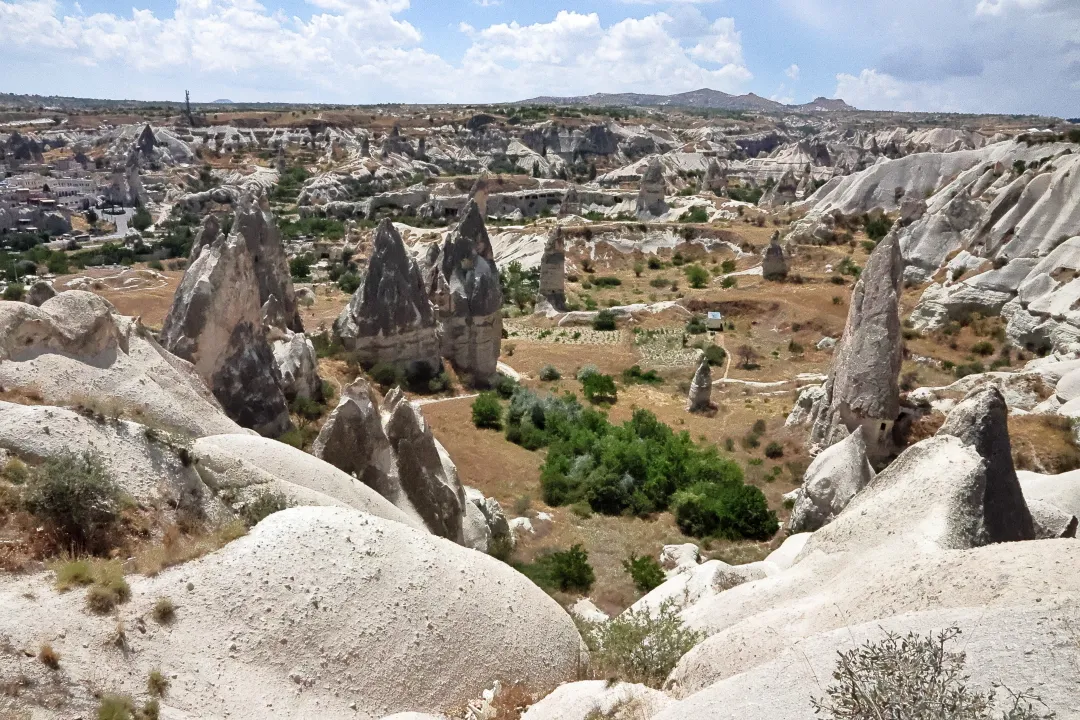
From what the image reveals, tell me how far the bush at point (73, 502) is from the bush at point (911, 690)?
621 cm

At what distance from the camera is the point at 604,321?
3588 centimetres

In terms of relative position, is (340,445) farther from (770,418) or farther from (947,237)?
(947,237)

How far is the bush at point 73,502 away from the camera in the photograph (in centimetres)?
638

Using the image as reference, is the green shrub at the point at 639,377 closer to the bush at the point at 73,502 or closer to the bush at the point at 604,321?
the bush at the point at 604,321

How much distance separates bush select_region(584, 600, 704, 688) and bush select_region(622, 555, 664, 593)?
14.1ft

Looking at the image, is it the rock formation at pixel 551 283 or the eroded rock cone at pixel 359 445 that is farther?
the rock formation at pixel 551 283

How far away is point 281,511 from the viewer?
7.33 metres

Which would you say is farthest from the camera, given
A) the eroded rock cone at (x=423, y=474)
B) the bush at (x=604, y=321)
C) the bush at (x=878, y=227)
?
the bush at (x=878, y=227)

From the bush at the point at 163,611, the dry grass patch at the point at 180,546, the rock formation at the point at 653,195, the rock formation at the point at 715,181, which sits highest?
the rock formation at the point at 715,181

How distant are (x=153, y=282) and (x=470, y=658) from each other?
4198cm

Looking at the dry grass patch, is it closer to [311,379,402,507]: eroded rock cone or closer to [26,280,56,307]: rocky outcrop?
[311,379,402,507]: eroded rock cone

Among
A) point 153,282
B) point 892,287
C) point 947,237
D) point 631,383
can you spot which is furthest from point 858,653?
point 153,282

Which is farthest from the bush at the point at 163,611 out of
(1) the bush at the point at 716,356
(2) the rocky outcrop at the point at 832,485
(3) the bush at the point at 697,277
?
(3) the bush at the point at 697,277

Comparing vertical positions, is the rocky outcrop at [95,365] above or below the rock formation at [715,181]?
below
